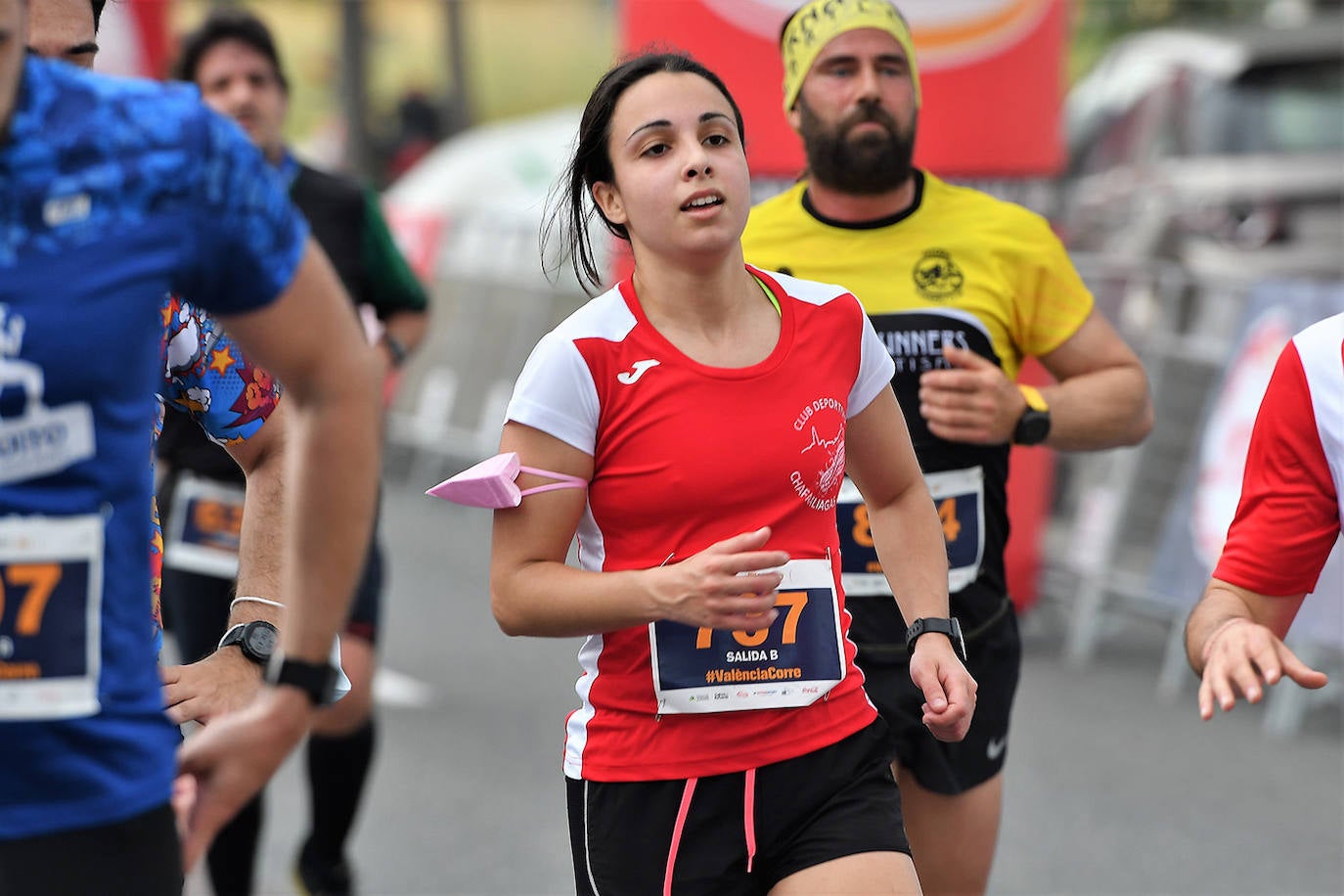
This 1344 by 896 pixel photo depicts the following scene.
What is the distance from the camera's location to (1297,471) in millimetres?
2828

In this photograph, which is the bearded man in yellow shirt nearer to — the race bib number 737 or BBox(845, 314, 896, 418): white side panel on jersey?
BBox(845, 314, 896, 418): white side panel on jersey

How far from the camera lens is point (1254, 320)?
7.56 metres

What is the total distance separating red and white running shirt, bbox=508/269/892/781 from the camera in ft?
9.27

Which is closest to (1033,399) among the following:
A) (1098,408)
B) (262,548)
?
(1098,408)

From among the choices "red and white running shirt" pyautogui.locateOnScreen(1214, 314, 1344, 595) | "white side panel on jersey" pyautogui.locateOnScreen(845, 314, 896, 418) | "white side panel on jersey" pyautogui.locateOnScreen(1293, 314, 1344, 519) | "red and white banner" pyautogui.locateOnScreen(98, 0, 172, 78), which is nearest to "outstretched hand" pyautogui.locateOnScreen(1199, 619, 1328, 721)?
"red and white running shirt" pyautogui.locateOnScreen(1214, 314, 1344, 595)

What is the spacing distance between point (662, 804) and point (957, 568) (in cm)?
111

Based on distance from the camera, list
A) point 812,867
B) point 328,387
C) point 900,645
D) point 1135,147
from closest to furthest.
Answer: point 328,387 < point 812,867 < point 900,645 < point 1135,147

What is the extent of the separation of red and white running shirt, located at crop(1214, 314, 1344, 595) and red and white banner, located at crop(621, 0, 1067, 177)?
4.48 metres

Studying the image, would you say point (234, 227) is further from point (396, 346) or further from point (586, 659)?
point (396, 346)

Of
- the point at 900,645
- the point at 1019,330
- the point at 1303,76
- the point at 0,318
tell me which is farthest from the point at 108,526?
the point at 1303,76

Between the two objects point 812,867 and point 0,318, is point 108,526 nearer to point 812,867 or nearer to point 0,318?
point 0,318

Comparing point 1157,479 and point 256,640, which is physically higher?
point 256,640

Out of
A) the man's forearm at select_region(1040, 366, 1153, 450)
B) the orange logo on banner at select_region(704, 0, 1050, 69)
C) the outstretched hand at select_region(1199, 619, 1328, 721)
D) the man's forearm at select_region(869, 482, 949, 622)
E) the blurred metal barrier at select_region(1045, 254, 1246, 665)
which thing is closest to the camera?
the outstretched hand at select_region(1199, 619, 1328, 721)

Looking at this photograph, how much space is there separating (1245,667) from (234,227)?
4.87ft
